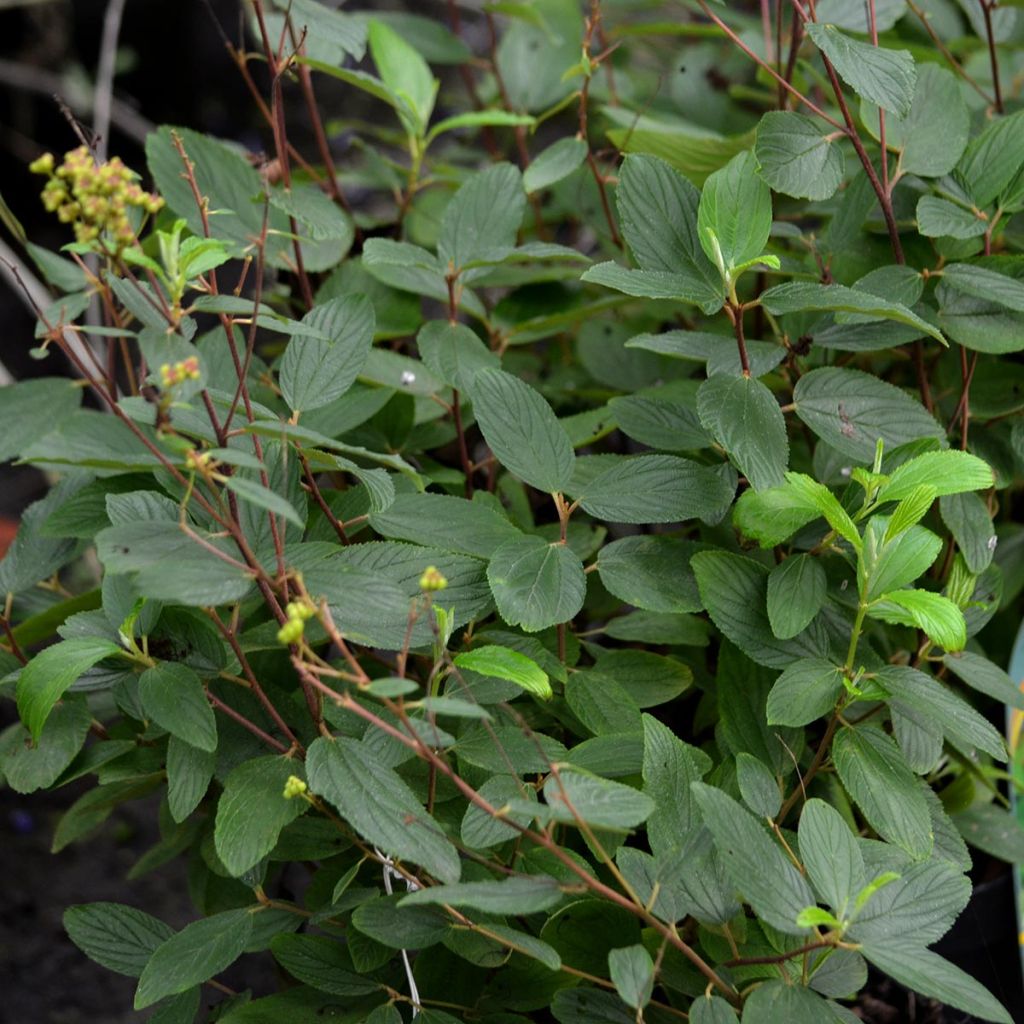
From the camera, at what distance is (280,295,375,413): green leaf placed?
81 centimetres

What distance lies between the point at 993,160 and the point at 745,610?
429 mm

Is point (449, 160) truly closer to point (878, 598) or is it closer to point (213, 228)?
point (213, 228)

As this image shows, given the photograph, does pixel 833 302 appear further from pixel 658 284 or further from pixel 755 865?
pixel 755 865

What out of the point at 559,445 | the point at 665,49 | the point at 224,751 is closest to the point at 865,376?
the point at 559,445

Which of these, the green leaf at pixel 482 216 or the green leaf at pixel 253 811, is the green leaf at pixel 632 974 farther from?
the green leaf at pixel 482 216

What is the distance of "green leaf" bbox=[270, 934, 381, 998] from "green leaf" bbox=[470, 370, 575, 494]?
35 cm

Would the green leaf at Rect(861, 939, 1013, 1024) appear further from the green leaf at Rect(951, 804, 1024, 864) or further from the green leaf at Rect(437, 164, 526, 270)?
the green leaf at Rect(437, 164, 526, 270)

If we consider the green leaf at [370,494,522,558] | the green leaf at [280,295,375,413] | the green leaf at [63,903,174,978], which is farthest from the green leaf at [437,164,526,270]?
the green leaf at [63,903,174,978]

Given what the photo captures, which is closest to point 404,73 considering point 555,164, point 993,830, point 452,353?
point 555,164

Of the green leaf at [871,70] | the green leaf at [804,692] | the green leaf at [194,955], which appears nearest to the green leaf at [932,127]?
the green leaf at [871,70]

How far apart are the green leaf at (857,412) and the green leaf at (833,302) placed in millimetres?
89

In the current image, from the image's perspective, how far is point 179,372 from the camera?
1.85 feet

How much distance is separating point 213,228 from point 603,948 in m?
0.68

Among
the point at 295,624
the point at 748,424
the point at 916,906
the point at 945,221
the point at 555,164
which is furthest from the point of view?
the point at 555,164
